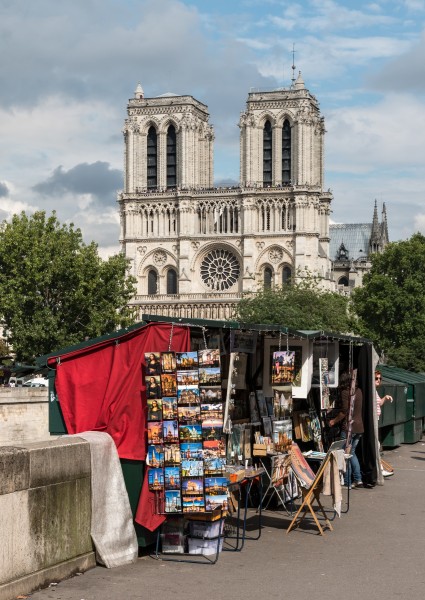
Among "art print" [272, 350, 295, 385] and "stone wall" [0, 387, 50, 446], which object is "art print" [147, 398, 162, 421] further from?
"stone wall" [0, 387, 50, 446]

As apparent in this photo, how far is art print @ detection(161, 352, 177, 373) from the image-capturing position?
11.3 metres

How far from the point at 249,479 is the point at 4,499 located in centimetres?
367

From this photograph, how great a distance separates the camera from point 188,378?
11.3 meters

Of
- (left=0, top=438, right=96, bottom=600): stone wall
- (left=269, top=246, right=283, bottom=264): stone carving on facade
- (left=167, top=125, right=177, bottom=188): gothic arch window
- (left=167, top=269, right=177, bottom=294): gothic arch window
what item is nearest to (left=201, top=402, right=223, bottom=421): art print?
(left=0, top=438, right=96, bottom=600): stone wall

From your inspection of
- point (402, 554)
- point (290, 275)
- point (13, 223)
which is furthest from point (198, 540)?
point (290, 275)

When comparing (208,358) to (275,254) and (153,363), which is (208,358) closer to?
(153,363)

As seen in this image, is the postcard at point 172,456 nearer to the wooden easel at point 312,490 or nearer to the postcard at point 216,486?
the postcard at point 216,486

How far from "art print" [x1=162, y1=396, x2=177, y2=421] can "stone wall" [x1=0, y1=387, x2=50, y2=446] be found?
24013 mm

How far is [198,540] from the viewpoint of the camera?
11.5 metres

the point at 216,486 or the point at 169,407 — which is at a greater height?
the point at 169,407

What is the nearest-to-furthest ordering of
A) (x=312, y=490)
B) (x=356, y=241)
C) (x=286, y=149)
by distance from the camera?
(x=312, y=490) → (x=286, y=149) → (x=356, y=241)

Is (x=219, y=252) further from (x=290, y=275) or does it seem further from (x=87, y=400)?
(x=87, y=400)

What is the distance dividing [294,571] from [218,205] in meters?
88.0

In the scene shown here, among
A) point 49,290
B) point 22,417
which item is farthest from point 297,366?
point 49,290
